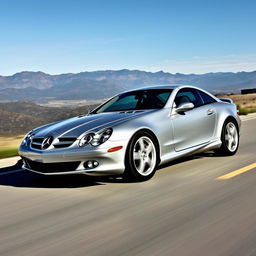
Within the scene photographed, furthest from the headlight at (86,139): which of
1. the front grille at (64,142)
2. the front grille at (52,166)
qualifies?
the front grille at (52,166)

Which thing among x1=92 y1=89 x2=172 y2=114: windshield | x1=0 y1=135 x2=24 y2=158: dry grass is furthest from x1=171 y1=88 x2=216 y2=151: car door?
x1=0 y1=135 x2=24 y2=158: dry grass

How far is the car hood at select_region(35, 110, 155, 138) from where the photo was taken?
22.1ft

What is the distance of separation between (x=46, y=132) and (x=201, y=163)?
253 centimetres

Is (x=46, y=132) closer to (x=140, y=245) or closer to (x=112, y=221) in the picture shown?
(x=112, y=221)

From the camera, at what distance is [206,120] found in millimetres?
8195

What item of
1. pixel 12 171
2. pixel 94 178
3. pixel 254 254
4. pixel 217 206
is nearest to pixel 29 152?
pixel 94 178

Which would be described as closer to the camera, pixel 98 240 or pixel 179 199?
pixel 98 240

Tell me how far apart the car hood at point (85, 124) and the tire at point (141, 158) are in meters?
0.35

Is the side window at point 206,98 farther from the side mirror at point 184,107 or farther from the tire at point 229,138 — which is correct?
the side mirror at point 184,107

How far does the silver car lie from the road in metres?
0.29

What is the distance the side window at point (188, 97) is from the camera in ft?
26.4

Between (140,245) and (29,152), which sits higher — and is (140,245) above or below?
below

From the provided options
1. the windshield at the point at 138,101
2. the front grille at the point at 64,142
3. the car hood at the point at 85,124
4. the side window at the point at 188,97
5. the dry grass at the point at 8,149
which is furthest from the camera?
the dry grass at the point at 8,149

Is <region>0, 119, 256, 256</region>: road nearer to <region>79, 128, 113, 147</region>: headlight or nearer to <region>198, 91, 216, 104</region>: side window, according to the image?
<region>79, 128, 113, 147</region>: headlight
